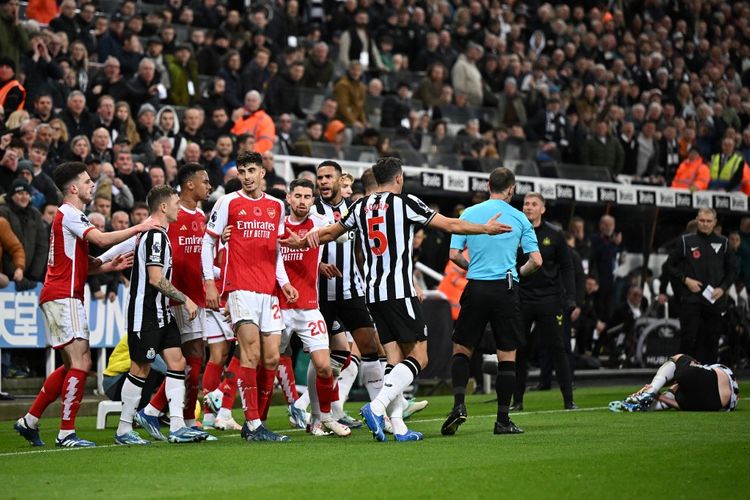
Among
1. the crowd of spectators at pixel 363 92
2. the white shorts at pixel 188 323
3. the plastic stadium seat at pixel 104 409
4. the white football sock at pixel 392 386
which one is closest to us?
the white football sock at pixel 392 386

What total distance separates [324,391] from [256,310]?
3.55 ft

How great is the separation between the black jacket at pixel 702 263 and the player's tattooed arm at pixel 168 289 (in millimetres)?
7845

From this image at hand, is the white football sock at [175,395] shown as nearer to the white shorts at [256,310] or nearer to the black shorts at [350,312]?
the white shorts at [256,310]

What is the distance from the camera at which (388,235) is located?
10109 millimetres

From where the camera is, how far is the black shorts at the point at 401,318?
10.1 metres

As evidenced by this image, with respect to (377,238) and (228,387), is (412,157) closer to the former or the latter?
(228,387)

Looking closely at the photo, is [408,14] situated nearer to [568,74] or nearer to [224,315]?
[568,74]

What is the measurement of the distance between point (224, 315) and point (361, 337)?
1.24 meters

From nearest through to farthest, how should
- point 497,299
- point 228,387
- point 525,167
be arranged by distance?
1. point 497,299
2. point 228,387
3. point 525,167

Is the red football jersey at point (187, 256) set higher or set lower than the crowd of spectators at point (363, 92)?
lower

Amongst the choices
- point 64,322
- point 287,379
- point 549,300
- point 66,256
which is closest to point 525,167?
point 549,300

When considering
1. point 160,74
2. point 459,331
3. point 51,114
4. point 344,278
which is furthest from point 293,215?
point 160,74

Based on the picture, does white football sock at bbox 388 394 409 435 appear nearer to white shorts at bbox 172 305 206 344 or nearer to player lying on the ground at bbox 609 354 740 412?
white shorts at bbox 172 305 206 344

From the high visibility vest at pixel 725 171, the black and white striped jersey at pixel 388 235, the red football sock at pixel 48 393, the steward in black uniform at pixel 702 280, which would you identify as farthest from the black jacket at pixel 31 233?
the high visibility vest at pixel 725 171
